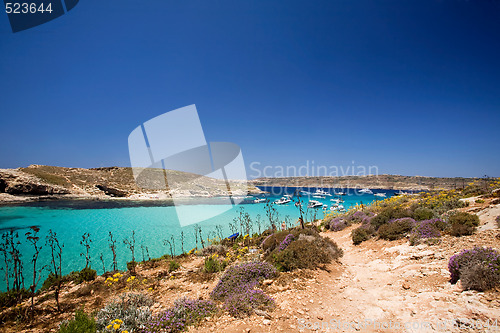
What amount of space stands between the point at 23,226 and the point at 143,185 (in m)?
50.4

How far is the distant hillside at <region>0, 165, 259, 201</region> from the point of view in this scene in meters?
52.0

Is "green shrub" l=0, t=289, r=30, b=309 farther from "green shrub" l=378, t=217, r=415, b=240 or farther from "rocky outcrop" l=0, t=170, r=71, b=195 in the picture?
"rocky outcrop" l=0, t=170, r=71, b=195

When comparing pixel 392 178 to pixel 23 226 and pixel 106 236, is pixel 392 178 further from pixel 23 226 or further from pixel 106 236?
pixel 23 226

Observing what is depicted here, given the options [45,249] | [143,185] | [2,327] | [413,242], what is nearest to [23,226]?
[45,249]

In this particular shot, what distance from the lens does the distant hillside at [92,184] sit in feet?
171

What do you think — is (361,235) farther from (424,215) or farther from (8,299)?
(8,299)

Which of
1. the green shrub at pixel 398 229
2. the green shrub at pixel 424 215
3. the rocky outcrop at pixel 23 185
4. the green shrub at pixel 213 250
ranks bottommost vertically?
the green shrub at pixel 213 250

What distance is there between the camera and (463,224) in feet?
25.7

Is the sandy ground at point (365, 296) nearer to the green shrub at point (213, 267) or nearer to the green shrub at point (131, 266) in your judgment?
the green shrub at point (213, 267)

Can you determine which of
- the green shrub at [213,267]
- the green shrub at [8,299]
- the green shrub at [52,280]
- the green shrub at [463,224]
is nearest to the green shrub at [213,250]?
the green shrub at [213,267]

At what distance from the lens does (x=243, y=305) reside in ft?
16.0

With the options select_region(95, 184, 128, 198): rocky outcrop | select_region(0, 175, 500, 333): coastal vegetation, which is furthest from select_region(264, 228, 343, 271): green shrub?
select_region(95, 184, 128, 198): rocky outcrop

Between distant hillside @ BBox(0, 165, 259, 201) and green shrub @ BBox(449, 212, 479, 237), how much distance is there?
69.0 meters

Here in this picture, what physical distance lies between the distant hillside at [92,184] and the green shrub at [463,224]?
6900 centimetres
